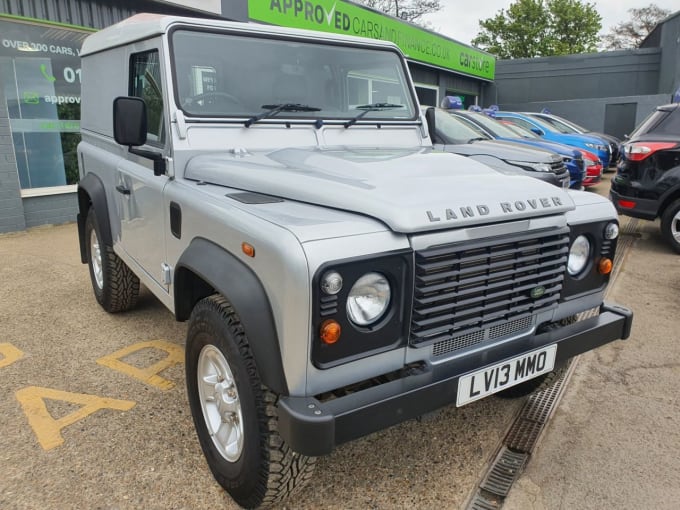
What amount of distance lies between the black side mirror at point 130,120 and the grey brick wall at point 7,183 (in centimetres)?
553

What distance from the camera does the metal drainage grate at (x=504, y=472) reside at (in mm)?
2361

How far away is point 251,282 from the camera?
72.7 inches

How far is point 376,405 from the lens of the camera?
1750mm

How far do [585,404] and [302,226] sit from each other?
2.17m

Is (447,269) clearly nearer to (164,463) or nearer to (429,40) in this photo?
(164,463)

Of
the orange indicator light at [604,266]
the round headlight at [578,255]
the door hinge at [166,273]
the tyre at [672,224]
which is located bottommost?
the tyre at [672,224]

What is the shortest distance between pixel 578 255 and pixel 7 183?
23.8 ft

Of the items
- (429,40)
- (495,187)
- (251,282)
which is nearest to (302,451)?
(251,282)

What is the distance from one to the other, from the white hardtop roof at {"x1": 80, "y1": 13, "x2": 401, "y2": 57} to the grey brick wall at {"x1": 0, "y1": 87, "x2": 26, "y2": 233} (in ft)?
13.2

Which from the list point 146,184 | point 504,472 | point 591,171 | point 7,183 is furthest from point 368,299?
point 591,171

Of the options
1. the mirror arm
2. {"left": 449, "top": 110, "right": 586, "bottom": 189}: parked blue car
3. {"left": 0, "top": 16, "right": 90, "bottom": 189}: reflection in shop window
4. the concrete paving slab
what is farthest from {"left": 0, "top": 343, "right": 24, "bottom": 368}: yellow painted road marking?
{"left": 449, "top": 110, "right": 586, "bottom": 189}: parked blue car

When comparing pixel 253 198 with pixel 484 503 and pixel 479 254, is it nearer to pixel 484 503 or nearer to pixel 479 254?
pixel 479 254

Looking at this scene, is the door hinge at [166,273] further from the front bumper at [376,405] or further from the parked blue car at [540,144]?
the parked blue car at [540,144]

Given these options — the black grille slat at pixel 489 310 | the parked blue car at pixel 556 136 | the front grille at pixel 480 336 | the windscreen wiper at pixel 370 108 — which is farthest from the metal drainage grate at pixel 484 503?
the parked blue car at pixel 556 136
